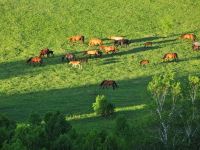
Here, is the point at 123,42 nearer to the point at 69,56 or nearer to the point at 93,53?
the point at 93,53

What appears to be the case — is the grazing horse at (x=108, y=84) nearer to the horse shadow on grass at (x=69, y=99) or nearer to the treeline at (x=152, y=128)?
the horse shadow on grass at (x=69, y=99)

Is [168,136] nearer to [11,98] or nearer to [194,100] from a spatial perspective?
[194,100]

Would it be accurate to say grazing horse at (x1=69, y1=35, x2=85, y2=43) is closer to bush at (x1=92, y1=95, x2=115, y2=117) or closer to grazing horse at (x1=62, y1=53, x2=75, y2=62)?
grazing horse at (x1=62, y1=53, x2=75, y2=62)

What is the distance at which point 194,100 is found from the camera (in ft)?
109

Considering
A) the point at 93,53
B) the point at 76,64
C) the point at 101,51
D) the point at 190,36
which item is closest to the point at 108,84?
the point at 76,64

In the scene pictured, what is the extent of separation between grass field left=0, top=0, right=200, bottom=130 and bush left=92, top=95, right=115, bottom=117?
1.92 feet

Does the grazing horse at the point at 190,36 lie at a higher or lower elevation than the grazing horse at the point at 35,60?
higher

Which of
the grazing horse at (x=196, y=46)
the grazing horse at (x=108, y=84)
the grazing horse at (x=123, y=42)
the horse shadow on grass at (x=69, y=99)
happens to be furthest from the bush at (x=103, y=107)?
the grazing horse at (x=123, y=42)

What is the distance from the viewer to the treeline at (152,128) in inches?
998

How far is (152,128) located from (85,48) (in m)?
29.1

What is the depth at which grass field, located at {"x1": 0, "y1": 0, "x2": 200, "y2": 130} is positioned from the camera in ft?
146

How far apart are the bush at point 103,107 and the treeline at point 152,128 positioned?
4.91 m

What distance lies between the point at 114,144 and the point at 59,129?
4.40 meters

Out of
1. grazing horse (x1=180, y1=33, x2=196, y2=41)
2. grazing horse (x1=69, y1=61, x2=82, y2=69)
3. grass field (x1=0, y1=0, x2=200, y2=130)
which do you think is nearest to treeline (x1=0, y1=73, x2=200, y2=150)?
grass field (x1=0, y1=0, x2=200, y2=130)
